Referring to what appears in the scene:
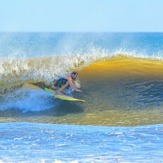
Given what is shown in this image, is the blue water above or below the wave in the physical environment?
below

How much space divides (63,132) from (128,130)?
1.48 m

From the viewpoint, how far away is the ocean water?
10.2m

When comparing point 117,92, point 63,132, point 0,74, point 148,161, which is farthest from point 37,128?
point 0,74

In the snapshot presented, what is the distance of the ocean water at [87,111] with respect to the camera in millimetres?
10164

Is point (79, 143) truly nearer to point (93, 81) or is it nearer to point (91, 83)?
point (91, 83)

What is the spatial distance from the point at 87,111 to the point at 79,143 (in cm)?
428

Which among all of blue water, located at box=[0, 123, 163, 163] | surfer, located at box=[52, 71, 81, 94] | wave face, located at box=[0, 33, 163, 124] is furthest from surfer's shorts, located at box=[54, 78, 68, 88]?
blue water, located at box=[0, 123, 163, 163]

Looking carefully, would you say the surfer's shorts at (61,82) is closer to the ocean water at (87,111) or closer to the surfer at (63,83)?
the surfer at (63,83)

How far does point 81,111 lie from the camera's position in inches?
592

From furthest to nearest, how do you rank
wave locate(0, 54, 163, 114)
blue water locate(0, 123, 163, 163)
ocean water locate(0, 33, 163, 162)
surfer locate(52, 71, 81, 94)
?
surfer locate(52, 71, 81, 94)
wave locate(0, 54, 163, 114)
ocean water locate(0, 33, 163, 162)
blue water locate(0, 123, 163, 163)

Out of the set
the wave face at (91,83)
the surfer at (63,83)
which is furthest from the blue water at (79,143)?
the surfer at (63,83)

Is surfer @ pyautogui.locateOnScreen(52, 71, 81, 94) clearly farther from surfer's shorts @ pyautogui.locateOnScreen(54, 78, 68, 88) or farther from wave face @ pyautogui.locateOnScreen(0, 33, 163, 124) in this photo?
wave face @ pyautogui.locateOnScreen(0, 33, 163, 124)

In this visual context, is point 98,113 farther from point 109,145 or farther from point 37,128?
point 109,145

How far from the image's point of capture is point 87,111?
591 inches
